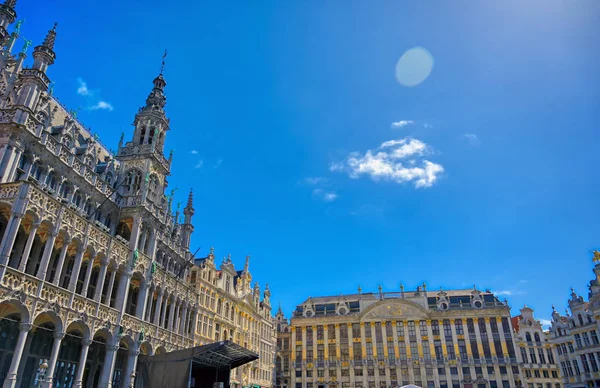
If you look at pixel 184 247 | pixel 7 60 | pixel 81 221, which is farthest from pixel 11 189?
pixel 184 247

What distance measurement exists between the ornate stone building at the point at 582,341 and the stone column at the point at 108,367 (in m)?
66.2

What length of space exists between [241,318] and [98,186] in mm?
34895

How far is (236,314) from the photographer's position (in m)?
60.2

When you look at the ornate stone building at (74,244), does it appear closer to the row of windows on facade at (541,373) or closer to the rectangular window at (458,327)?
the rectangular window at (458,327)

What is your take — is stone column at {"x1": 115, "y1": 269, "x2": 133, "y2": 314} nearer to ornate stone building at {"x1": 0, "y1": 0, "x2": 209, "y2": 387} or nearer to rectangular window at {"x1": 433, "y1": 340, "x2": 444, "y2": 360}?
ornate stone building at {"x1": 0, "y1": 0, "x2": 209, "y2": 387}

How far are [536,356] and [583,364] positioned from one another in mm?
15867

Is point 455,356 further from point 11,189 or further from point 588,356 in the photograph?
point 11,189

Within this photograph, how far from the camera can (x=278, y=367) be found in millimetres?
93375

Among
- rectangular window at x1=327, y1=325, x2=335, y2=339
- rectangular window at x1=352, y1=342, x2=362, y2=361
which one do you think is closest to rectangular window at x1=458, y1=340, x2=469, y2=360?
rectangular window at x1=352, y1=342, x2=362, y2=361

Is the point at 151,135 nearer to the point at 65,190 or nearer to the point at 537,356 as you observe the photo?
the point at 65,190

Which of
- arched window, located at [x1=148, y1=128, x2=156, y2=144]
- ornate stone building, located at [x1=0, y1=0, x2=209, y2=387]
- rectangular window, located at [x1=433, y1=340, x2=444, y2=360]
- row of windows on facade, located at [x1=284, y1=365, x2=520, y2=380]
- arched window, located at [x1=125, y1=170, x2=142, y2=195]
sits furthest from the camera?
rectangular window, located at [x1=433, y1=340, x2=444, y2=360]

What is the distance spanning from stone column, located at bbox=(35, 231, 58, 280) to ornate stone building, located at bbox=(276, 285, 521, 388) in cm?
6755

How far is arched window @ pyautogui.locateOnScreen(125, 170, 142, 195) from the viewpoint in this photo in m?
38.3

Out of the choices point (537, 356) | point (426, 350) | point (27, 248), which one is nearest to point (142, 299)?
point (27, 248)
